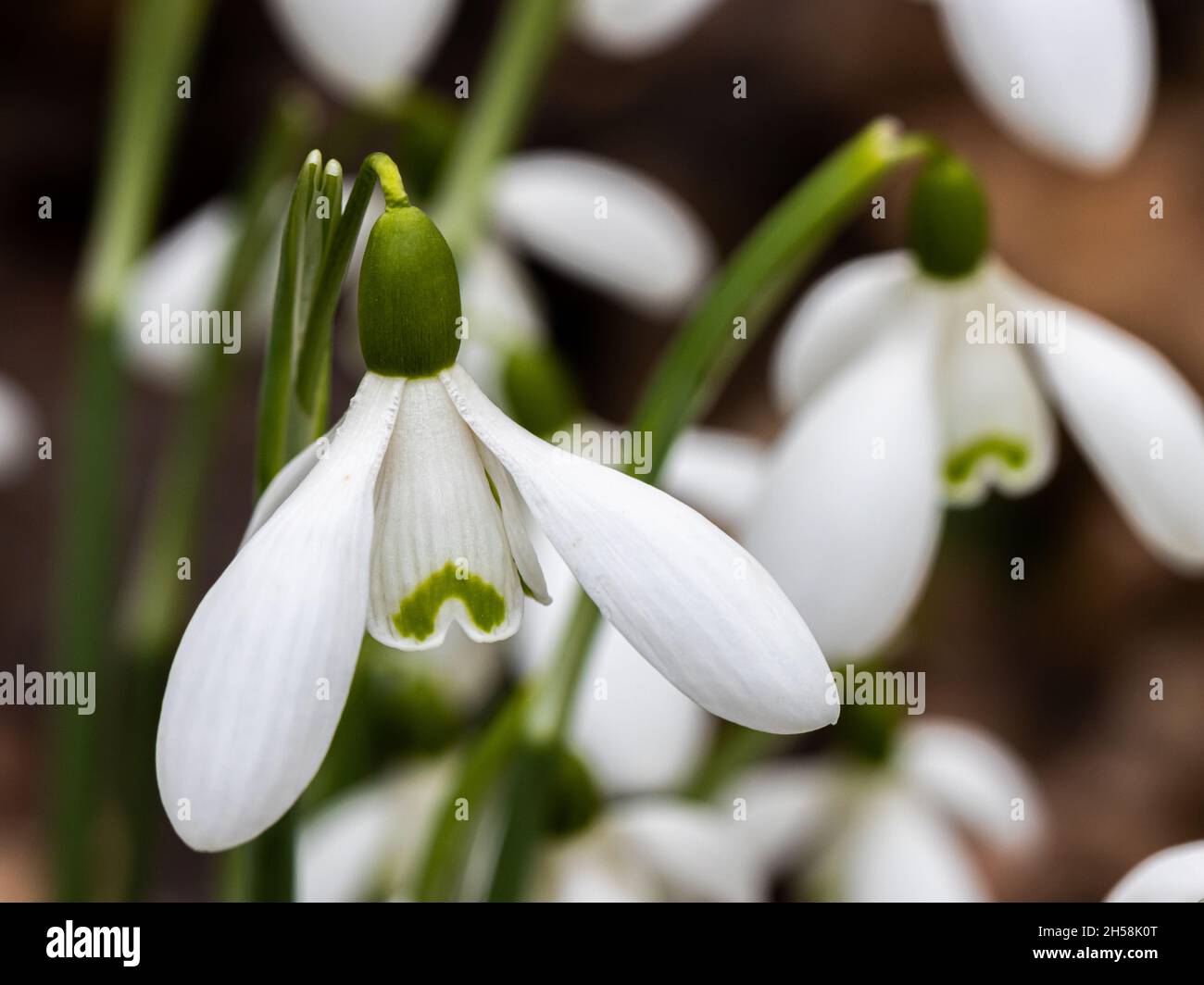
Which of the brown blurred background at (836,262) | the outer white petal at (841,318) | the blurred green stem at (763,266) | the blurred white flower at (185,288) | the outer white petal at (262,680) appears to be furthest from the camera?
the brown blurred background at (836,262)

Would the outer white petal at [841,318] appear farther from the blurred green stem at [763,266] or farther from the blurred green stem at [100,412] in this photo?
the blurred green stem at [100,412]

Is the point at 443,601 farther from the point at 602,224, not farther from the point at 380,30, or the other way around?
the point at 602,224

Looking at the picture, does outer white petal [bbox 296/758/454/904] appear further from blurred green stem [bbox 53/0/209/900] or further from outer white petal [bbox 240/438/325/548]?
outer white petal [bbox 240/438/325/548]

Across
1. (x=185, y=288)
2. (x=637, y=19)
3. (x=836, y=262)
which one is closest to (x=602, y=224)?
(x=637, y=19)

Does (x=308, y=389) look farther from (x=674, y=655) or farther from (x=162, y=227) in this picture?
(x=162, y=227)

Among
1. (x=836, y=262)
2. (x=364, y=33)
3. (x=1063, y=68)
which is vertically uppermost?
(x=836, y=262)

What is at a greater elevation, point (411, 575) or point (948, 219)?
point (948, 219)

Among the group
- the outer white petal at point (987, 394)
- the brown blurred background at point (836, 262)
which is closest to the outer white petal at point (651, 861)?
the outer white petal at point (987, 394)
